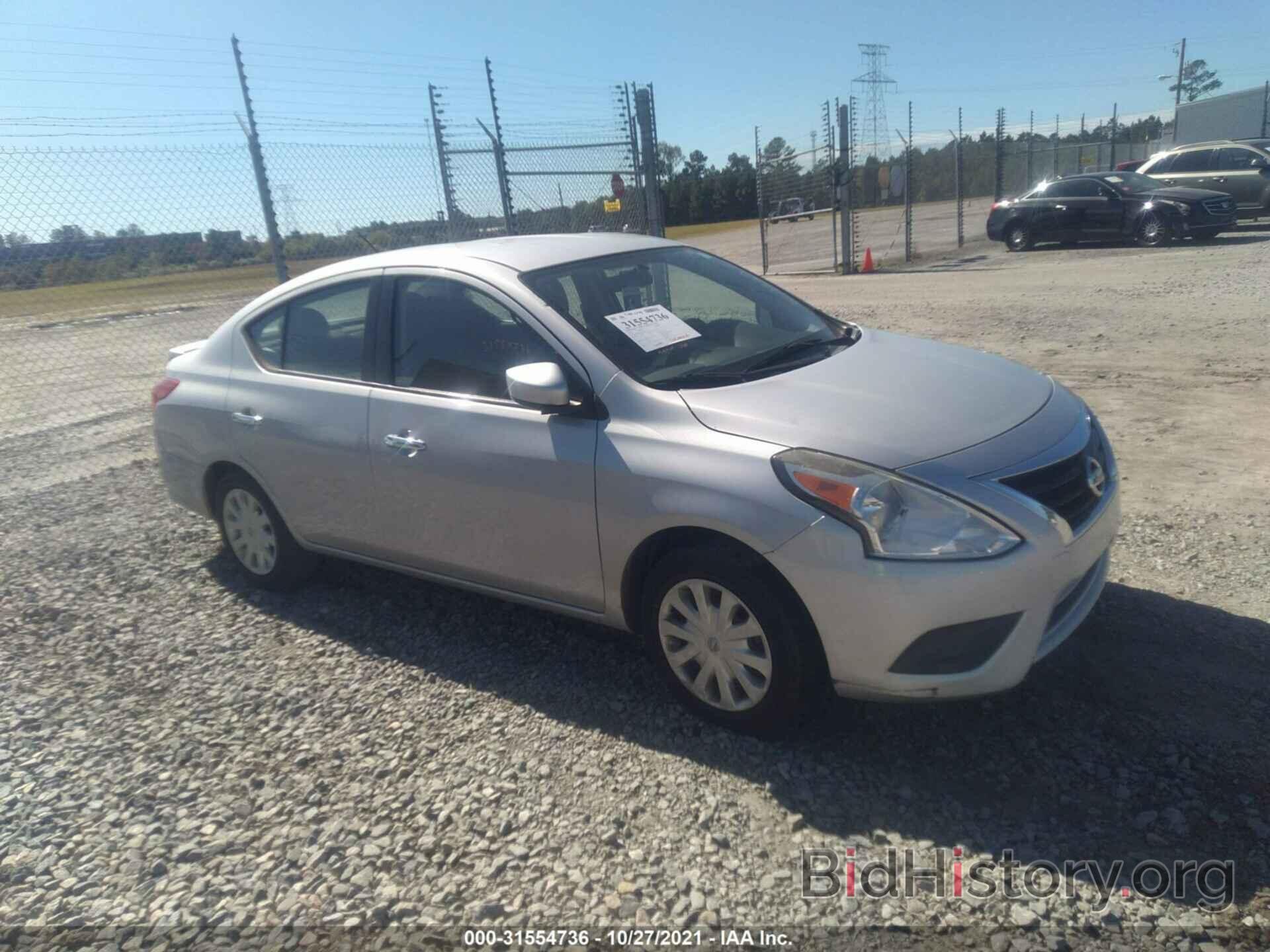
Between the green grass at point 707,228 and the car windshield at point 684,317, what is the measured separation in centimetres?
3648

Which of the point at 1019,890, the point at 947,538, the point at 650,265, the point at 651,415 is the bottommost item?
the point at 1019,890

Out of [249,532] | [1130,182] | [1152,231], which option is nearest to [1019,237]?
[1130,182]

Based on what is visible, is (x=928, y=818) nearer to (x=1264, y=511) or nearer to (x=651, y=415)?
(x=651, y=415)

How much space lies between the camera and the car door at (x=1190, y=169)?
1945cm

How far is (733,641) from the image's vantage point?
3.10m

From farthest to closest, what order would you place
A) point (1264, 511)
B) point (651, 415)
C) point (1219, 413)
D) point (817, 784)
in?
1. point (1219, 413)
2. point (1264, 511)
3. point (651, 415)
4. point (817, 784)

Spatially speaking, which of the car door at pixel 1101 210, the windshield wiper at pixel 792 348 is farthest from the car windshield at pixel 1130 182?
the windshield wiper at pixel 792 348

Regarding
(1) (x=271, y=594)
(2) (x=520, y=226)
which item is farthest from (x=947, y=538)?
(2) (x=520, y=226)

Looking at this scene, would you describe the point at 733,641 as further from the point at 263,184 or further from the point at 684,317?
the point at 263,184

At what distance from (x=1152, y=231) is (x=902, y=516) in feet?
60.4

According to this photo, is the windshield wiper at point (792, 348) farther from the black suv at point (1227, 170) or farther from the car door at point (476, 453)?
the black suv at point (1227, 170)

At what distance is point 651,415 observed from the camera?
3.24 m

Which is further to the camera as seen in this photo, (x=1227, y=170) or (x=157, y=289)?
(x=1227, y=170)

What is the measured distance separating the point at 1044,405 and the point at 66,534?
5.71m
